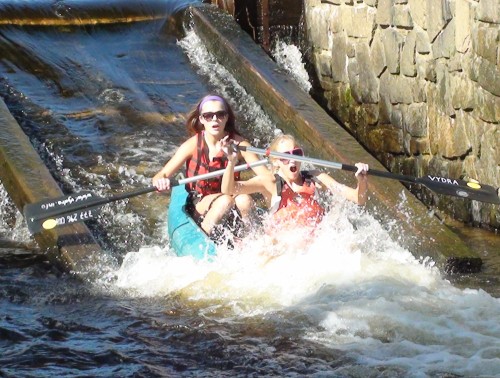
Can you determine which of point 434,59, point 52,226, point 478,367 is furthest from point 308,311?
point 434,59

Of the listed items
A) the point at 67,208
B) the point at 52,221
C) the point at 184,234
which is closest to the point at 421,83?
the point at 184,234

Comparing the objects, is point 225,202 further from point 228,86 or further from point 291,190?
point 228,86

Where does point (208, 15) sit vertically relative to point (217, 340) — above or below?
above

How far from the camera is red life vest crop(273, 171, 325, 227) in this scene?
6.79 metres

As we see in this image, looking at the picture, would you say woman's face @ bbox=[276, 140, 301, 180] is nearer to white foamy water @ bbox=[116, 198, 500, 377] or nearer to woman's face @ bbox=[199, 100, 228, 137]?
white foamy water @ bbox=[116, 198, 500, 377]

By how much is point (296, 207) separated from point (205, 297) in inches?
32.7

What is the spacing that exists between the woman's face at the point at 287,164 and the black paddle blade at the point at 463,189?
81 cm

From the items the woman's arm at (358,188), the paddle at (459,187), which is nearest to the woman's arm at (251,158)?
the woman's arm at (358,188)

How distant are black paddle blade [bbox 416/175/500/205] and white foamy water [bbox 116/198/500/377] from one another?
49cm

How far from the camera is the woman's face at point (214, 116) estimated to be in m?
6.94

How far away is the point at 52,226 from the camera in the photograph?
7035 mm

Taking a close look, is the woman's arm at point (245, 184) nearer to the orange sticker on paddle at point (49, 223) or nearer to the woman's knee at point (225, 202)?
the woman's knee at point (225, 202)

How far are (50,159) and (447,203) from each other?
126 inches

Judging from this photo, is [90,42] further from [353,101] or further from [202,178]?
[202,178]
